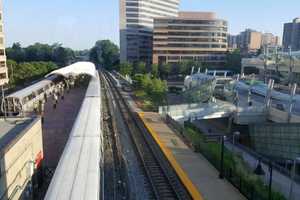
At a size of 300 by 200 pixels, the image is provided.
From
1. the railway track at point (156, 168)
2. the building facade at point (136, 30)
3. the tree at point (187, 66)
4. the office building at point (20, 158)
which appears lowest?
the railway track at point (156, 168)

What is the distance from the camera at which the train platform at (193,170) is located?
15002 millimetres

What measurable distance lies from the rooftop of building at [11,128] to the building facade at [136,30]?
112546 millimetres

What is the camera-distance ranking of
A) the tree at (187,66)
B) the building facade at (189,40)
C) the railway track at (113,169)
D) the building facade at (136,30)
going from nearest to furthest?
the railway track at (113,169) < the tree at (187,66) < the building facade at (189,40) < the building facade at (136,30)

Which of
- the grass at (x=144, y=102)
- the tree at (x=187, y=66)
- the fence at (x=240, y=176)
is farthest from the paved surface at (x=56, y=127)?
Result: the tree at (x=187, y=66)

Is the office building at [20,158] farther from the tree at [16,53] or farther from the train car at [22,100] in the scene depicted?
the tree at [16,53]

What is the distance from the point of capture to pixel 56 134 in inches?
856

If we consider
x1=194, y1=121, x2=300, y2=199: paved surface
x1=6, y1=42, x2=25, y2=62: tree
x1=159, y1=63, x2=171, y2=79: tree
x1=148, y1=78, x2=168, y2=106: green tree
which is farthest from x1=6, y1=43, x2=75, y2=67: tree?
x1=194, y1=121, x2=300, y2=199: paved surface

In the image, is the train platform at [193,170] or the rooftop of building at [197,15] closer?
the train platform at [193,170]

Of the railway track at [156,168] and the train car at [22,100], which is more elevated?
the train car at [22,100]

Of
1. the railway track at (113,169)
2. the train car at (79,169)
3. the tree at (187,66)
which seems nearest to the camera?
the train car at (79,169)

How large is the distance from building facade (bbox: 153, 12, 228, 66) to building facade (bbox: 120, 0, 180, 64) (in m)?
22.6

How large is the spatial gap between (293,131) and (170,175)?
16.0m

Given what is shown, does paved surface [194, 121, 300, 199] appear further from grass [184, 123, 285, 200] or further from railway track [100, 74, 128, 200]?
railway track [100, 74, 128, 200]

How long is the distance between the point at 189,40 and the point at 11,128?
95056 mm
